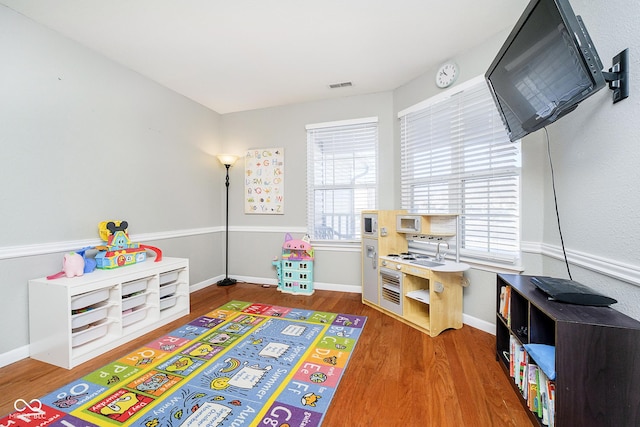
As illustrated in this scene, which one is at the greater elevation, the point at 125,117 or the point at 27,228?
the point at 125,117

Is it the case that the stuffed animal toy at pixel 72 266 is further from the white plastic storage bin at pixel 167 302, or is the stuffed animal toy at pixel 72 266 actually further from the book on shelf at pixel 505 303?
the book on shelf at pixel 505 303

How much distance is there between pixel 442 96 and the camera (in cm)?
261

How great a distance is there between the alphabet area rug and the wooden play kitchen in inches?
20.2

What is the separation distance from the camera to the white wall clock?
2.49 meters

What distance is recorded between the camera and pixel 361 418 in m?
1.35

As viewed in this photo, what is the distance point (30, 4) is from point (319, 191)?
9.59 ft

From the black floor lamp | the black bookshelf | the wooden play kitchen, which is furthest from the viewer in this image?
the black floor lamp

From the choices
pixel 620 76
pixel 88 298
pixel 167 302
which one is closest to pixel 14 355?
pixel 88 298

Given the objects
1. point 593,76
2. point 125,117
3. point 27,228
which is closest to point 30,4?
point 125,117

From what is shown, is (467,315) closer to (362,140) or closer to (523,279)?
(523,279)

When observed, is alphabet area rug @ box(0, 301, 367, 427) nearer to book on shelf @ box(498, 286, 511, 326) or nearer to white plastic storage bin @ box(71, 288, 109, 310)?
white plastic storage bin @ box(71, 288, 109, 310)

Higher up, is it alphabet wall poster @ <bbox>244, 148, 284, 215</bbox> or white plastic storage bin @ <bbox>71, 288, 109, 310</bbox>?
alphabet wall poster @ <bbox>244, 148, 284, 215</bbox>

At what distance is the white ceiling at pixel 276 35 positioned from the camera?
73.7 inches

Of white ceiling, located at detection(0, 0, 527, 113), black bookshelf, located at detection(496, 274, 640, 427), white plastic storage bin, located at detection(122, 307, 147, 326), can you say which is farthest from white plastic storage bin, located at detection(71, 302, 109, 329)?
black bookshelf, located at detection(496, 274, 640, 427)
